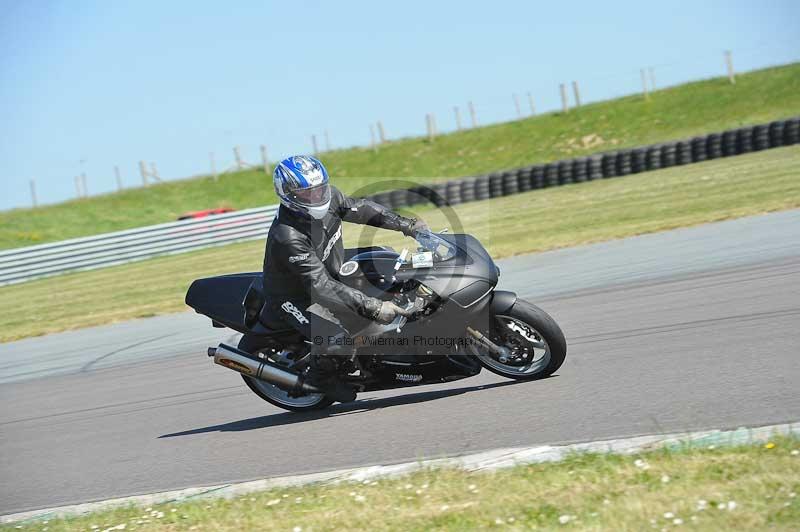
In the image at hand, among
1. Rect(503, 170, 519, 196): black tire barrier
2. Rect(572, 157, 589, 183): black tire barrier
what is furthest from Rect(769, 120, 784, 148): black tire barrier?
Rect(503, 170, 519, 196): black tire barrier

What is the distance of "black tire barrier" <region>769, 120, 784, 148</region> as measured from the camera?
2452 centimetres

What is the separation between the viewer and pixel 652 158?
2616cm

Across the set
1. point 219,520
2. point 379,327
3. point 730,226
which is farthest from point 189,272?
point 219,520

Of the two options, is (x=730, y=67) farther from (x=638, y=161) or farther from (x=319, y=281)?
(x=319, y=281)

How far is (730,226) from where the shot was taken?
42.6 ft

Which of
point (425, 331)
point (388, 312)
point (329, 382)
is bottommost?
point (329, 382)

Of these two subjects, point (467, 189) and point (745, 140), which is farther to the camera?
point (467, 189)

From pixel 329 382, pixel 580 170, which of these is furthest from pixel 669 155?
pixel 329 382

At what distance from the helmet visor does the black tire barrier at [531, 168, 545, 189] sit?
2230cm

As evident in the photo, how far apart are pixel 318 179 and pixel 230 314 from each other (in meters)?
1.36

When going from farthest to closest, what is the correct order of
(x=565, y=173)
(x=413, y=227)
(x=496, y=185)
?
(x=496, y=185) < (x=565, y=173) < (x=413, y=227)

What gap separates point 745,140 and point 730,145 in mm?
398

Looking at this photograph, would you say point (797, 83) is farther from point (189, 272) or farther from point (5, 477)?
A: point (5, 477)

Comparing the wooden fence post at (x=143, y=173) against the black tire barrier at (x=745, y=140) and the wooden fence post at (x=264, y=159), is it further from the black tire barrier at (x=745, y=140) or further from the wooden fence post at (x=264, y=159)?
the black tire barrier at (x=745, y=140)
